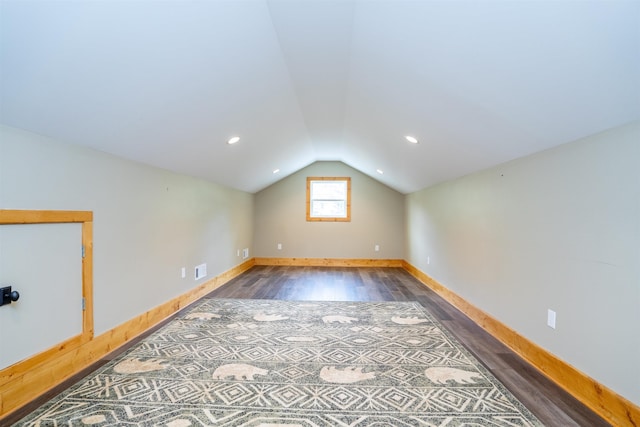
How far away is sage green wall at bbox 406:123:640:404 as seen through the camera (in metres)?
1.74

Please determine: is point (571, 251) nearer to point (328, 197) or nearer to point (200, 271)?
point (200, 271)

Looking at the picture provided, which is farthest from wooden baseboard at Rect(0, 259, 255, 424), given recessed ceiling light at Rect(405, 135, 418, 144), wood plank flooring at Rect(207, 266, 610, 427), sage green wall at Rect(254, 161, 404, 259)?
sage green wall at Rect(254, 161, 404, 259)

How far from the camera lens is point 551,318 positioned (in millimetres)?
2322

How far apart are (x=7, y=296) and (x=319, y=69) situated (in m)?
2.71

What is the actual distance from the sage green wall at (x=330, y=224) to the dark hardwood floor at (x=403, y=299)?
21.8 inches

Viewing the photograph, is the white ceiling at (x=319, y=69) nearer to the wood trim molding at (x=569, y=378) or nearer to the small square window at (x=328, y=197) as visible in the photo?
the wood trim molding at (x=569, y=378)

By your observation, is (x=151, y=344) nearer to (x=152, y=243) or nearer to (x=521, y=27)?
(x=152, y=243)

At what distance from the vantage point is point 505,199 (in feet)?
9.94

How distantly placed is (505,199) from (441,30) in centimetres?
193

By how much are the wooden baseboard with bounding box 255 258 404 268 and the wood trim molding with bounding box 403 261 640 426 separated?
3.74 m

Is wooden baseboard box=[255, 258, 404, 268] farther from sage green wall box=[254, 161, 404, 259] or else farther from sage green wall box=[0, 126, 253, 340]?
sage green wall box=[0, 126, 253, 340]

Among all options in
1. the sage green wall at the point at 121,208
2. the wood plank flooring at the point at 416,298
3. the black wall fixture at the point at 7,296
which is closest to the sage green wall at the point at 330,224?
the wood plank flooring at the point at 416,298

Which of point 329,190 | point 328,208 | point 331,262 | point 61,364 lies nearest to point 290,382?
point 61,364

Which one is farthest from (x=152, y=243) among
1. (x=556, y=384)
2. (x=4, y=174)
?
(x=556, y=384)
